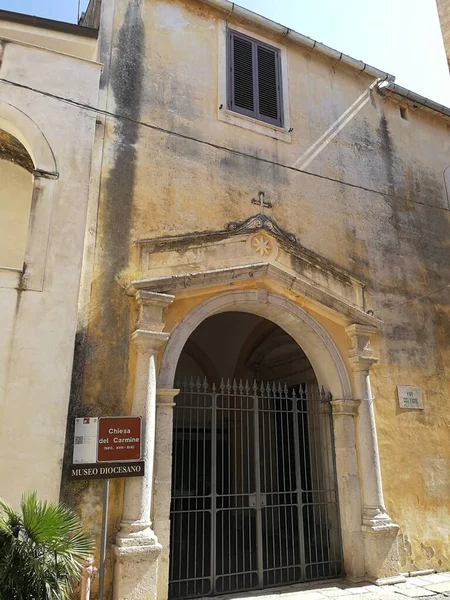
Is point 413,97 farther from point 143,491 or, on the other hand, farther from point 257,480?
point 143,491

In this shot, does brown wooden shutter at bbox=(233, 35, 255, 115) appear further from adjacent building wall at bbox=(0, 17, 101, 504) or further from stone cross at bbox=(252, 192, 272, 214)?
adjacent building wall at bbox=(0, 17, 101, 504)

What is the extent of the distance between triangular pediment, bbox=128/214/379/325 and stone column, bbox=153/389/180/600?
1.35 m

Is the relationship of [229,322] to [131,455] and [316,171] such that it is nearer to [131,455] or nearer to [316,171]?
[316,171]

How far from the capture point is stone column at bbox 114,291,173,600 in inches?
189

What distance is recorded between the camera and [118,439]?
512cm

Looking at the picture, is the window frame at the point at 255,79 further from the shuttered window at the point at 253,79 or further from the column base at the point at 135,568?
the column base at the point at 135,568

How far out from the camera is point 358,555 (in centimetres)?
623

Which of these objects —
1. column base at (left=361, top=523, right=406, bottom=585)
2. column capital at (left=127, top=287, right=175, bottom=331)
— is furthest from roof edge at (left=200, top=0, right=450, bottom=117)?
column base at (left=361, top=523, right=406, bottom=585)

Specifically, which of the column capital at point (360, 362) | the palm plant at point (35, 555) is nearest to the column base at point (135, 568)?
the palm plant at point (35, 555)

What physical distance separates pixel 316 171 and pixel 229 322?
160 inches

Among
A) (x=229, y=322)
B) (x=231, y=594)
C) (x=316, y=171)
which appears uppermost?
(x=316, y=171)

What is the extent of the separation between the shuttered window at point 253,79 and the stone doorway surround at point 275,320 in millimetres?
2155

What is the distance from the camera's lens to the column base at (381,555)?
20.0ft

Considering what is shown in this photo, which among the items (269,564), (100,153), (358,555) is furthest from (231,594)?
(100,153)
